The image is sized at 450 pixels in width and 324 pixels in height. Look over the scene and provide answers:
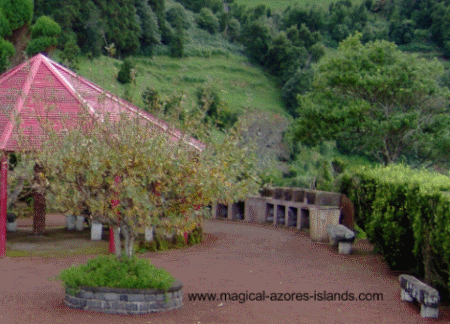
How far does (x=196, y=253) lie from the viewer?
1482 centimetres

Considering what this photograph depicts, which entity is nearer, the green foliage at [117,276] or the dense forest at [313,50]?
the green foliage at [117,276]

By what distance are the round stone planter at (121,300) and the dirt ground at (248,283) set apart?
0.13 metres

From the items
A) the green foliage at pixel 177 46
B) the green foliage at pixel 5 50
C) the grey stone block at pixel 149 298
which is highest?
the green foliage at pixel 177 46

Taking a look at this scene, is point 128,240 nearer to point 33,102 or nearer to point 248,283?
point 248,283

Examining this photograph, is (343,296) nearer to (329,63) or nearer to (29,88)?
(29,88)

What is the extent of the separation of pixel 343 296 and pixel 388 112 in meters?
13.9

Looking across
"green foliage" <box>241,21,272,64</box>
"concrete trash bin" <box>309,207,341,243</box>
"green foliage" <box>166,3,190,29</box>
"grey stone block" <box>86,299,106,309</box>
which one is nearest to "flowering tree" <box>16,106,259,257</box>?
"grey stone block" <box>86,299,106,309</box>

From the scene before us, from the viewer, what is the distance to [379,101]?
22938 millimetres

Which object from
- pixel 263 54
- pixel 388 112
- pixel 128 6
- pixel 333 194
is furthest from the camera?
pixel 263 54

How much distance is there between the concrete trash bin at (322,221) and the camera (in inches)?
675

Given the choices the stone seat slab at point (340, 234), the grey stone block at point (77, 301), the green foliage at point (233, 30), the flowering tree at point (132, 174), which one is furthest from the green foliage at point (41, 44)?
the green foliage at point (233, 30)

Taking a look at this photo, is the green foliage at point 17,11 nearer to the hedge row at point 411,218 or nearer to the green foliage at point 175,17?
the hedge row at point 411,218

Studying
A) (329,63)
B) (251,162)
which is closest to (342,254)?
(251,162)

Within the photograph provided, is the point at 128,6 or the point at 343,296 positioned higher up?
the point at 128,6
